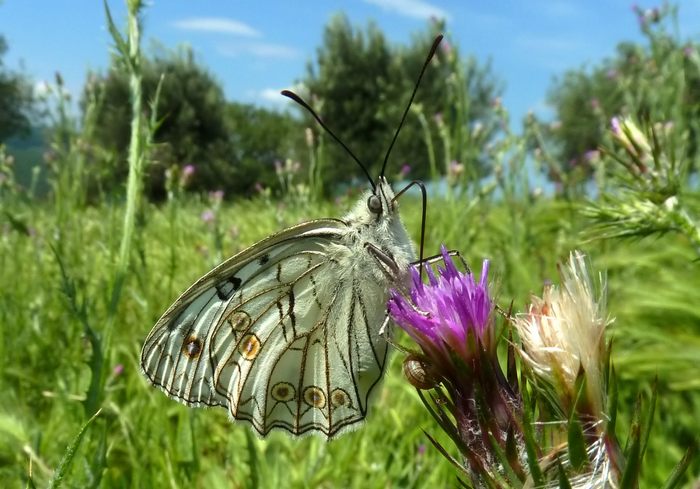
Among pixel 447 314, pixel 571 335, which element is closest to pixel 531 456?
pixel 571 335

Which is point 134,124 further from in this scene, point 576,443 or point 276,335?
point 576,443

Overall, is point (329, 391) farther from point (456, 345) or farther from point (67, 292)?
point (456, 345)

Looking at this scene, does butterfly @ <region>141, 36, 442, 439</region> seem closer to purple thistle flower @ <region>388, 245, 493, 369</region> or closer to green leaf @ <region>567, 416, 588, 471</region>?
purple thistle flower @ <region>388, 245, 493, 369</region>

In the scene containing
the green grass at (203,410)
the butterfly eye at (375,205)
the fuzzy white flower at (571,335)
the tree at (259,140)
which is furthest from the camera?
the tree at (259,140)

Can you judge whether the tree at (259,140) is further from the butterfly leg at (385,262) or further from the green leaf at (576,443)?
the green leaf at (576,443)

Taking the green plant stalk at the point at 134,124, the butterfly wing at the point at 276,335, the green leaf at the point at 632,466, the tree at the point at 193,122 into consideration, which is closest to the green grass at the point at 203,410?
the butterfly wing at the point at 276,335
